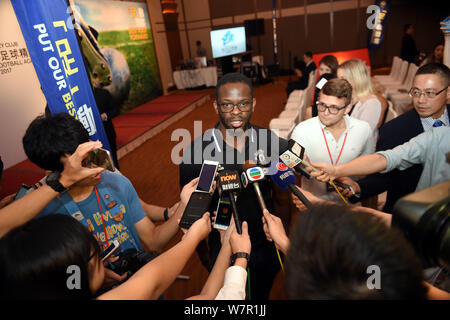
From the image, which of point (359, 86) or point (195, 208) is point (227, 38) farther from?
point (195, 208)

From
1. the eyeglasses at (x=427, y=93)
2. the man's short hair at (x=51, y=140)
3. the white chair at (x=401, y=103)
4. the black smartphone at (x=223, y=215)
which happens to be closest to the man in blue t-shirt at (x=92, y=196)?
the man's short hair at (x=51, y=140)

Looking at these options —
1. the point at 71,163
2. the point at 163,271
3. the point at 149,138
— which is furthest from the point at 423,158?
the point at 149,138

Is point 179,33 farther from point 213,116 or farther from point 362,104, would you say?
point 362,104

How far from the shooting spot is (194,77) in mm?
10008

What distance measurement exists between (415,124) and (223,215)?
1347 millimetres

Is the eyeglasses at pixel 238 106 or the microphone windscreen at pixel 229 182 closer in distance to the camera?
the microphone windscreen at pixel 229 182

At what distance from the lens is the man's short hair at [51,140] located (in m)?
1.07

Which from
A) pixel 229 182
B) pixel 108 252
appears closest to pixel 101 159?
pixel 108 252

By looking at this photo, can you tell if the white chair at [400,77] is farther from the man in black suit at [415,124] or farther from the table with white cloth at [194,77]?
the table with white cloth at [194,77]

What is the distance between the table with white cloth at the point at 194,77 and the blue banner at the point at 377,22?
558 centimetres

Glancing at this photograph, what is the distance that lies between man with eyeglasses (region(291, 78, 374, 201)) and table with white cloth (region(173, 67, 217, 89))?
8569 millimetres

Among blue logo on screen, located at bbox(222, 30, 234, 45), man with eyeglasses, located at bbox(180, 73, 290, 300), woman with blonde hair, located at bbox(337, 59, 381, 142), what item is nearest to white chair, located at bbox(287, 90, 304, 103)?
woman with blonde hair, located at bbox(337, 59, 381, 142)
